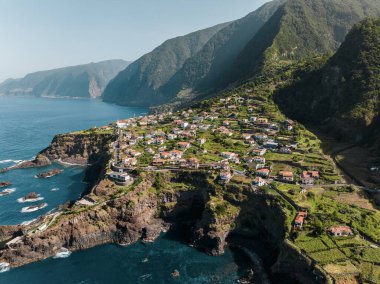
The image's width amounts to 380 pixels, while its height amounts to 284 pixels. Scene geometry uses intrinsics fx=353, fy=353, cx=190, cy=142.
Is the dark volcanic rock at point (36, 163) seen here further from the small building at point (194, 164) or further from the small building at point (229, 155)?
the small building at point (229, 155)

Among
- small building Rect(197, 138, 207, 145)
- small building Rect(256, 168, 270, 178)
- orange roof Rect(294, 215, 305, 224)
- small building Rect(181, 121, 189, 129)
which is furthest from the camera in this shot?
small building Rect(181, 121, 189, 129)

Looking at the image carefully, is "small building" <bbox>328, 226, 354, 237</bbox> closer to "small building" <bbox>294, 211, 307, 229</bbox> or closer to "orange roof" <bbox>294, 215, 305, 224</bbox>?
"small building" <bbox>294, 211, 307, 229</bbox>

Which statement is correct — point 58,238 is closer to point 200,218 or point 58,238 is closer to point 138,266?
point 138,266

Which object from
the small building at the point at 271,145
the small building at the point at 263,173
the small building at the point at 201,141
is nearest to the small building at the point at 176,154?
the small building at the point at 201,141

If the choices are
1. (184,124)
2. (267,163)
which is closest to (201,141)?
(184,124)

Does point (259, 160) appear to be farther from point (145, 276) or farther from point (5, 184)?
point (5, 184)

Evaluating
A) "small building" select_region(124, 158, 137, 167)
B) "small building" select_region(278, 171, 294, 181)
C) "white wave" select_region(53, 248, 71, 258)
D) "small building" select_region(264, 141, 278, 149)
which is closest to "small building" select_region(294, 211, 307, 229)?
"small building" select_region(278, 171, 294, 181)
